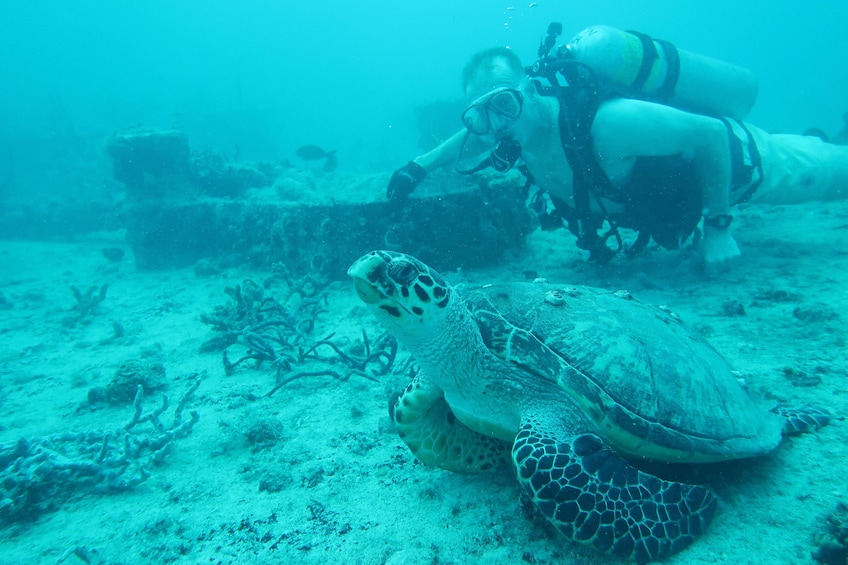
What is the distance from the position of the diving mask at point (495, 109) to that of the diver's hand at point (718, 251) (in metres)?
2.68

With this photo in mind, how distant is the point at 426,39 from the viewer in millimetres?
135625

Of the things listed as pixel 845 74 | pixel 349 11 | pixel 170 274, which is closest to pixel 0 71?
pixel 349 11

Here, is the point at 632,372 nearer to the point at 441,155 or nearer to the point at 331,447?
the point at 331,447

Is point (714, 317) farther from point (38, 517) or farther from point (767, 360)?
point (38, 517)

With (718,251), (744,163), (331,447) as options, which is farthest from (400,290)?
(744,163)

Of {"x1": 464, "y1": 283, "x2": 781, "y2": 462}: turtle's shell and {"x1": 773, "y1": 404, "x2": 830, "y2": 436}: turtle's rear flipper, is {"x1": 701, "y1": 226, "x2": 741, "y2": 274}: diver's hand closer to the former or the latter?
{"x1": 773, "y1": 404, "x2": 830, "y2": 436}: turtle's rear flipper

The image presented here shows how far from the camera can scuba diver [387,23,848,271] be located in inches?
169

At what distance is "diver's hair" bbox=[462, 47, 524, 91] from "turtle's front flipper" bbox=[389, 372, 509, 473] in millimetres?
4844

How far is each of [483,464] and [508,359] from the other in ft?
2.08

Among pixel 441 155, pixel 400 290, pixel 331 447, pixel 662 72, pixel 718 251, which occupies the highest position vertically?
pixel 662 72

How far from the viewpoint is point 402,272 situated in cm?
187

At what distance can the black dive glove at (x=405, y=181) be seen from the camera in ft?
18.5

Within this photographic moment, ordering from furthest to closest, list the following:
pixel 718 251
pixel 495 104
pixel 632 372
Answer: pixel 718 251 < pixel 495 104 < pixel 632 372

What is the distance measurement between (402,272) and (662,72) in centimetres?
524
